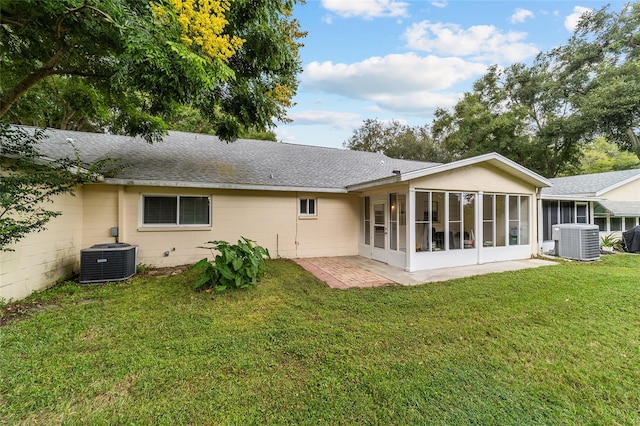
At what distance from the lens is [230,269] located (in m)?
5.16

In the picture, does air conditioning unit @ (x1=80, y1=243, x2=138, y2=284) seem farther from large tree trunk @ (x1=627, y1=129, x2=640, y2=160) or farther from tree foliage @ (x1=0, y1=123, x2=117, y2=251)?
large tree trunk @ (x1=627, y1=129, x2=640, y2=160)

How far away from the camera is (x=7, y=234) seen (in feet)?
12.3

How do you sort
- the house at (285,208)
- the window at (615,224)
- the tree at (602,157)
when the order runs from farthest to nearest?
→ the tree at (602,157) → the window at (615,224) → the house at (285,208)

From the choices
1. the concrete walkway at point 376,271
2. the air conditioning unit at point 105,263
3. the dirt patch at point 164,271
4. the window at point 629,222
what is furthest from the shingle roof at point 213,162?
the window at point 629,222

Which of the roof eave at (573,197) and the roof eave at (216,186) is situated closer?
the roof eave at (216,186)

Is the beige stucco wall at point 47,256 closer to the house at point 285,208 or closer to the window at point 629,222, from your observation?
the house at point 285,208

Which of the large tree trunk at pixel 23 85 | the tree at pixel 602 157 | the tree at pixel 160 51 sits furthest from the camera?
the tree at pixel 602 157

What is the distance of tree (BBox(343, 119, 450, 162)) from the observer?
24.7 metres

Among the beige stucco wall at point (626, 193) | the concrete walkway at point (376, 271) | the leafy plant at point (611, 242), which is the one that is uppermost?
the beige stucco wall at point (626, 193)

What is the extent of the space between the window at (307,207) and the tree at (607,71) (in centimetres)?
1932

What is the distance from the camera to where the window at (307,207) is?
879 centimetres

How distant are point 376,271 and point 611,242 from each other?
11.3 metres

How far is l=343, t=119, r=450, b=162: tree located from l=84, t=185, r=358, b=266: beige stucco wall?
17906mm

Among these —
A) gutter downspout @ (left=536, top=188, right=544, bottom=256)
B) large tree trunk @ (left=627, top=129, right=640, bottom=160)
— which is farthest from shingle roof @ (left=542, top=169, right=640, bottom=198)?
large tree trunk @ (left=627, top=129, right=640, bottom=160)
